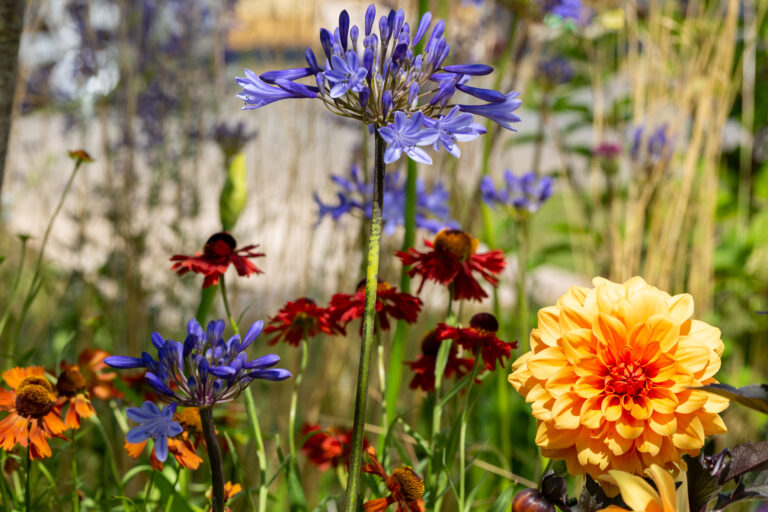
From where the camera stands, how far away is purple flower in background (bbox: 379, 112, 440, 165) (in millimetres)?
498

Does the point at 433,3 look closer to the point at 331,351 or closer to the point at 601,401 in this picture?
the point at 331,351

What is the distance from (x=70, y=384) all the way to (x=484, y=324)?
1.32ft

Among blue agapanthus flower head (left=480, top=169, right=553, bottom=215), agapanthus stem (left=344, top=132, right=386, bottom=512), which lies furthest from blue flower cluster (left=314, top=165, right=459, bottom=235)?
agapanthus stem (left=344, top=132, right=386, bottom=512)

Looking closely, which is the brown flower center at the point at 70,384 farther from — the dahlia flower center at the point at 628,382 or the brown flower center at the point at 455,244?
the dahlia flower center at the point at 628,382

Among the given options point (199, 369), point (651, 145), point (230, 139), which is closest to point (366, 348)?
point (199, 369)

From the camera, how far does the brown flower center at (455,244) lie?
2.47ft

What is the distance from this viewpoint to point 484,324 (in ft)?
2.37

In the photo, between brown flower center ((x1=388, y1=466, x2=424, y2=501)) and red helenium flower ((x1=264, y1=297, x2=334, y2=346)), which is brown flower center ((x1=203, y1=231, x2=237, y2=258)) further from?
A: brown flower center ((x1=388, y1=466, x2=424, y2=501))

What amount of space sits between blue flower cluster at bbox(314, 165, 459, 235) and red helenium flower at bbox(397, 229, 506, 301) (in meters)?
0.32

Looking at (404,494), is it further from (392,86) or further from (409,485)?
(392,86)

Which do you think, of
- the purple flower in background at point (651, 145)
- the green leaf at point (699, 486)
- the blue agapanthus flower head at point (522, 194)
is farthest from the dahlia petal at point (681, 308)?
the purple flower in background at point (651, 145)

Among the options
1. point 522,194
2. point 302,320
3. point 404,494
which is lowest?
point 404,494

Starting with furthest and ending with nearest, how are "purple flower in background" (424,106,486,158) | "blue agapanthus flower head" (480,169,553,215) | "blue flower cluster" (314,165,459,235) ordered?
"blue agapanthus flower head" (480,169,553,215) → "blue flower cluster" (314,165,459,235) → "purple flower in background" (424,106,486,158)

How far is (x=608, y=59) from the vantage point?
2258 millimetres
